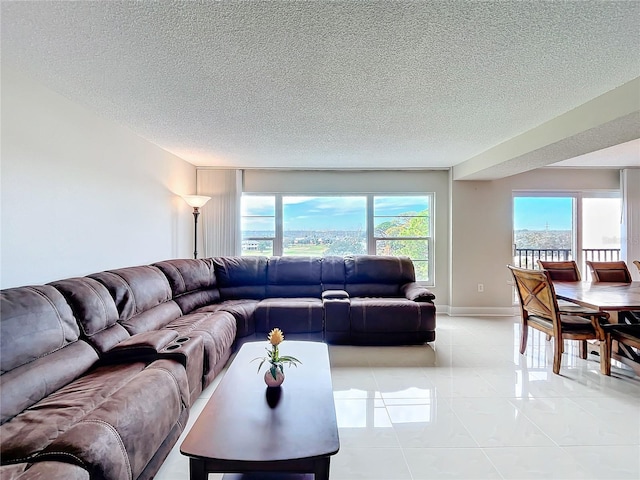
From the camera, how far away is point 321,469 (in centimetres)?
126

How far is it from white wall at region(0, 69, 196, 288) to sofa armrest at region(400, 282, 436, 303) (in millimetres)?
3185

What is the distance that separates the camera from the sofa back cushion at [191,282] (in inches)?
131

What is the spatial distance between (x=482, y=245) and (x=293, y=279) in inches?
122

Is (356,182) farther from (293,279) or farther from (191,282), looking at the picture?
(191,282)

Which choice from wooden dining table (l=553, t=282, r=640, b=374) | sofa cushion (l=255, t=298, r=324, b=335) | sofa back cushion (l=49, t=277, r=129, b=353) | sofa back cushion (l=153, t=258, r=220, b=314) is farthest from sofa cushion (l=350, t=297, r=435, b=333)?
sofa back cushion (l=49, t=277, r=129, b=353)

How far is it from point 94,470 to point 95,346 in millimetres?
1090

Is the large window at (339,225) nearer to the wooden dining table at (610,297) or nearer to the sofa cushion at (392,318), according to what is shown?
the sofa cushion at (392,318)

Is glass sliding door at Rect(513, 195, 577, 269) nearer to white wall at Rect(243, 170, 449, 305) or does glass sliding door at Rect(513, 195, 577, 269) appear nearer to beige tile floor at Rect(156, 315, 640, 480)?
white wall at Rect(243, 170, 449, 305)

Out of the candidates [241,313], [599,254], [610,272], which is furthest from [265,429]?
[599,254]

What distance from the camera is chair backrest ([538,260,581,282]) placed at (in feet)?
12.7

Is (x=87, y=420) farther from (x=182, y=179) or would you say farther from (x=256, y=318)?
(x=182, y=179)

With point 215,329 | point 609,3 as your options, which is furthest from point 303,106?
point 215,329

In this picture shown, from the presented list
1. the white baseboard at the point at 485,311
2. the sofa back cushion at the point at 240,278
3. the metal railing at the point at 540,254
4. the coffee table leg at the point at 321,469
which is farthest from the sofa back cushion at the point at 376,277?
the coffee table leg at the point at 321,469

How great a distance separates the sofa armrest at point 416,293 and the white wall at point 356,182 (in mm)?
1353
